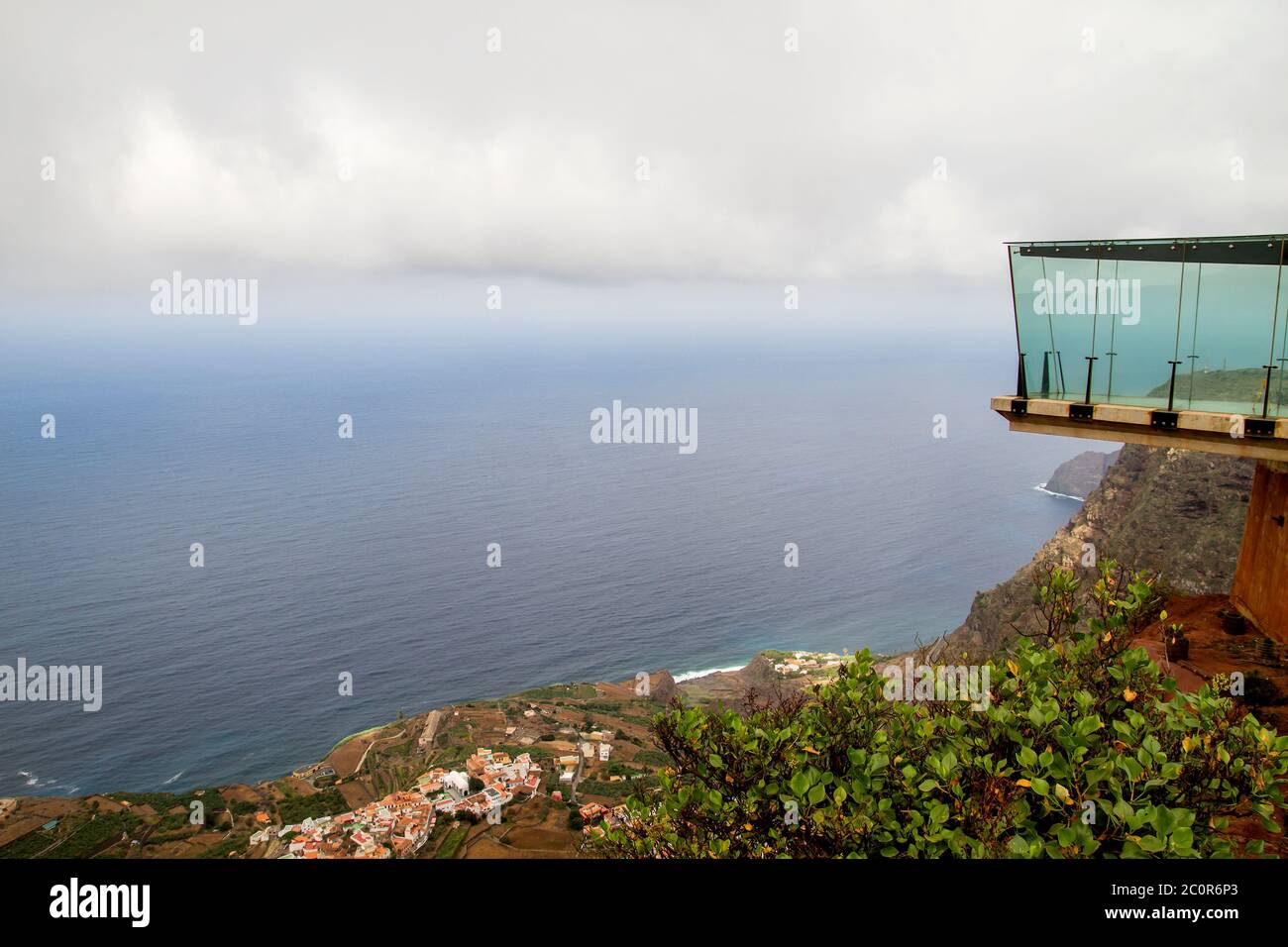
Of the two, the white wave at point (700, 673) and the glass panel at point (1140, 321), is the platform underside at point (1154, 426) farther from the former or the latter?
the white wave at point (700, 673)

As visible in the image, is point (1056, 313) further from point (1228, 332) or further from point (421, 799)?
point (421, 799)

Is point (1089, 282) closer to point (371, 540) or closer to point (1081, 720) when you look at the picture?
point (1081, 720)

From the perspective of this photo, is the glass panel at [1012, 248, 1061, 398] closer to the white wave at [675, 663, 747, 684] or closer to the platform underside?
the platform underside

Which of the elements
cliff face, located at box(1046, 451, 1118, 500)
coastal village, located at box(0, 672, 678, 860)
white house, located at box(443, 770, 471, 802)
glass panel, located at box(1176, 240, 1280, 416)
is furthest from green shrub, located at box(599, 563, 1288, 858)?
cliff face, located at box(1046, 451, 1118, 500)

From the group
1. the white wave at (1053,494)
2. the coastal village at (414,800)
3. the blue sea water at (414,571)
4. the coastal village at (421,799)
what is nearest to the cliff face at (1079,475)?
the white wave at (1053,494)

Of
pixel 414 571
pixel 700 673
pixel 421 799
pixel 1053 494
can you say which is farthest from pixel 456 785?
pixel 1053 494
